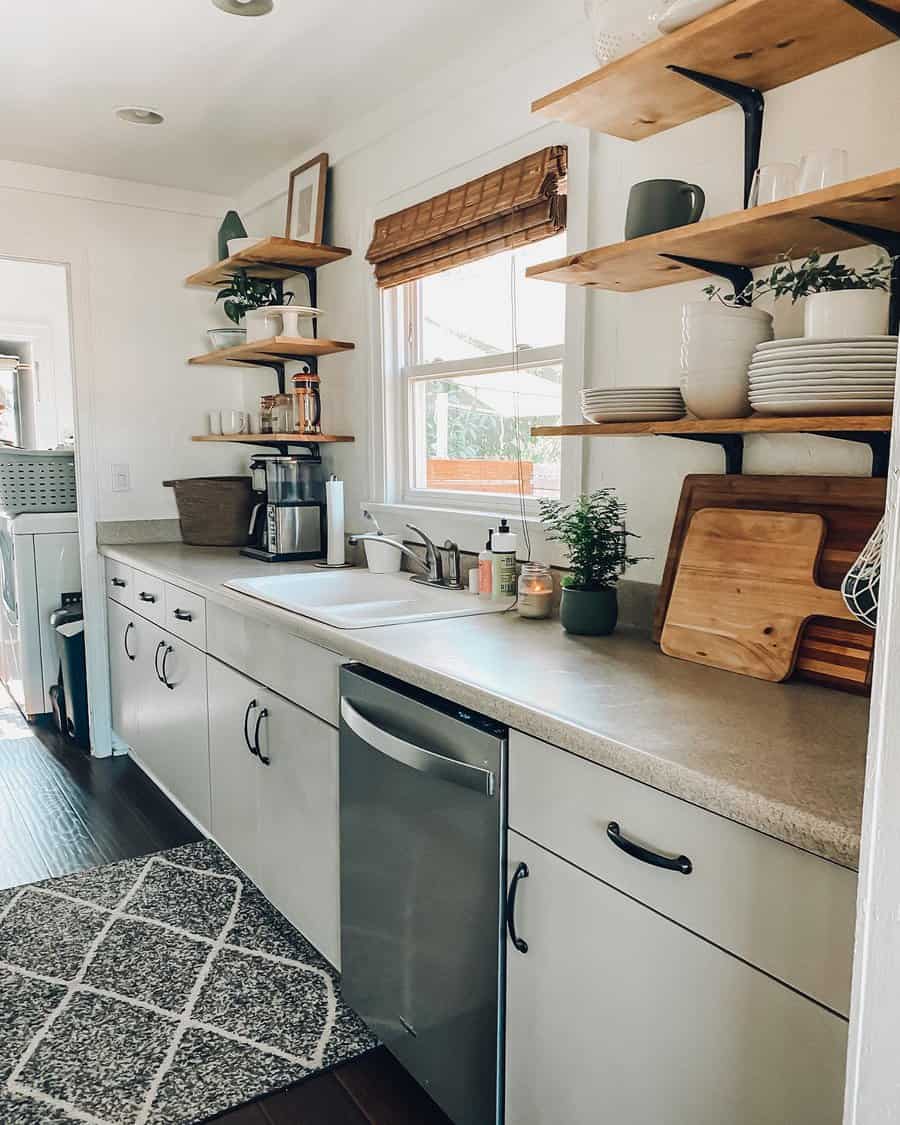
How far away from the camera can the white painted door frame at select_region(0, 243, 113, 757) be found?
3346mm

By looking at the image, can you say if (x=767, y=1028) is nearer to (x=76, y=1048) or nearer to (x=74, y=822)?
(x=76, y=1048)

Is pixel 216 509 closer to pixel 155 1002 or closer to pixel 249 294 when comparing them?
pixel 249 294

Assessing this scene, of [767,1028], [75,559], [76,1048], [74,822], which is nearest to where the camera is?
[767,1028]

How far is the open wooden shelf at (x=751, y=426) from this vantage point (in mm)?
1237

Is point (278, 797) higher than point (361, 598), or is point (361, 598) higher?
point (361, 598)

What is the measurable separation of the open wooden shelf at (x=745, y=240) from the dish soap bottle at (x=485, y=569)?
69 centimetres

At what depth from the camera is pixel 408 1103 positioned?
1.74m

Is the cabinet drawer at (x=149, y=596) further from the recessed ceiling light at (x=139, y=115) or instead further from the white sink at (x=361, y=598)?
the recessed ceiling light at (x=139, y=115)

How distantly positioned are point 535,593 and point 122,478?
2267mm

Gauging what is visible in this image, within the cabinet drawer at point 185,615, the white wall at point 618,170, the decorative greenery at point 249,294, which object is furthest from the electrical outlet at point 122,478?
the white wall at point 618,170

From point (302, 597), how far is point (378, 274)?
1079 mm

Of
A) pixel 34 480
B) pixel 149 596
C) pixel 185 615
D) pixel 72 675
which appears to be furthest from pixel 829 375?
pixel 34 480

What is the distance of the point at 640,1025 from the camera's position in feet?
3.75

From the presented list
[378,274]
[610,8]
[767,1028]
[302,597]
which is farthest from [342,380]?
[767,1028]
